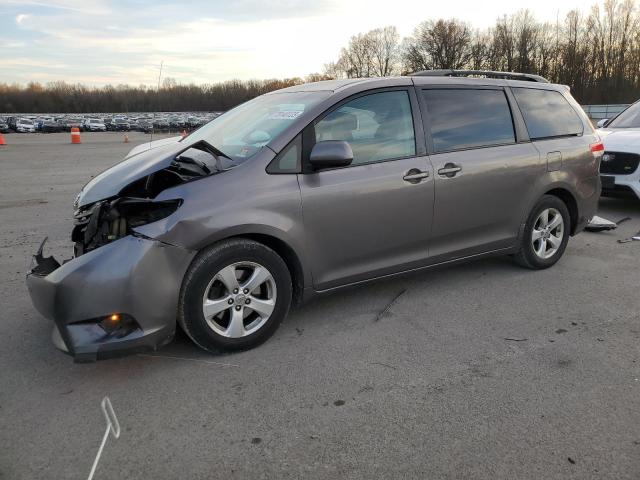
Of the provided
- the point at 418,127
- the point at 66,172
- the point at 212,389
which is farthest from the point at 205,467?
the point at 66,172

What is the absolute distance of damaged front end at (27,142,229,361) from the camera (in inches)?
116

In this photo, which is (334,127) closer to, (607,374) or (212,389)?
(212,389)

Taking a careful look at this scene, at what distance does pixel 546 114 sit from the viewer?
16.6ft

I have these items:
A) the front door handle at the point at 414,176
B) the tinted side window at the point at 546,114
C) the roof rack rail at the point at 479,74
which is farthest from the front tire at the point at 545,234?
the front door handle at the point at 414,176

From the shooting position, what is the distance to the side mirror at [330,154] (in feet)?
11.5

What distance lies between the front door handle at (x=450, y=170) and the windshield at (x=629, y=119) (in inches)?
239

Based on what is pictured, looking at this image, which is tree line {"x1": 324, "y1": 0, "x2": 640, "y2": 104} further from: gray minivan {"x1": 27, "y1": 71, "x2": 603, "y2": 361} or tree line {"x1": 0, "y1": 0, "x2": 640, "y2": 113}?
gray minivan {"x1": 27, "y1": 71, "x2": 603, "y2": 361}

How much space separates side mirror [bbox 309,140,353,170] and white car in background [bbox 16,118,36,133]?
60.1 meters

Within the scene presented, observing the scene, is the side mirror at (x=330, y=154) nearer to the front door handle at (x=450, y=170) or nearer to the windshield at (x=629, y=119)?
the front door handle at (x=450, y=170)

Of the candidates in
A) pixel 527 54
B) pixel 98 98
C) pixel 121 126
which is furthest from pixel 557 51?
pixel 98 98

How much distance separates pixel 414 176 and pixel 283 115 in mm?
1096

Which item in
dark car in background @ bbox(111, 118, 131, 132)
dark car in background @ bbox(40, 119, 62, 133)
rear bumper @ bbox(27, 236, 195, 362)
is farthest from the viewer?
dark car in background @ bbox(111, 118, 131, 132)

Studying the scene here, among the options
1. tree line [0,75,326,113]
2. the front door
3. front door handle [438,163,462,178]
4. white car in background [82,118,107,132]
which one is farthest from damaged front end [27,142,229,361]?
tree line [0,75,326,113]

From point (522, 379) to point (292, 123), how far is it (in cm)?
223
